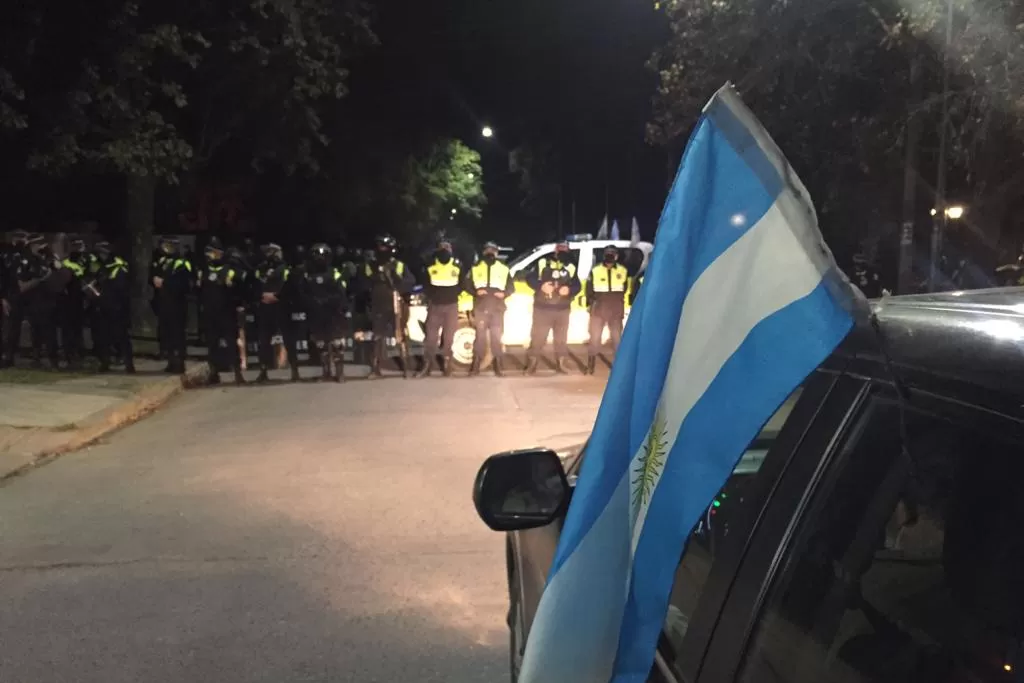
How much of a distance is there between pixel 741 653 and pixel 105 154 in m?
16.2

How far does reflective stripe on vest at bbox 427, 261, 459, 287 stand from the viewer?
543 inches

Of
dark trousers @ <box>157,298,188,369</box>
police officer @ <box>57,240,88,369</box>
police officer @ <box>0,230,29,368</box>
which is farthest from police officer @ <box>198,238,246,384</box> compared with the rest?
police officer @ <box>0,230,29,368</box>

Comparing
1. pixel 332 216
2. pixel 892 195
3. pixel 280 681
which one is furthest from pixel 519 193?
pixel 280 681

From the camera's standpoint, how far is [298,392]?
13.0 meters

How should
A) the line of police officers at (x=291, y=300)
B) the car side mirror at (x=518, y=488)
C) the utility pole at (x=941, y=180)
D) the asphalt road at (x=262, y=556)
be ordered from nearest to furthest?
the car side mirror at (x=518, y=488), the asphalt road at (x=262, y=556), the utility pole at (x=941, y=180), the line of police officers at (x=291, y=300)

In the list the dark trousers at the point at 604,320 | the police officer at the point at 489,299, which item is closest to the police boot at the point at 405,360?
the police officer at the point at 489,299

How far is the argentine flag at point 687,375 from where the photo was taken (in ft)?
4.49

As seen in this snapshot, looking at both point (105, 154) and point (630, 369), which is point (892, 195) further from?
point (630, 369)

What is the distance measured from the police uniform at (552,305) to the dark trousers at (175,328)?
4992mm

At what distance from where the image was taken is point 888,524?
1.63m

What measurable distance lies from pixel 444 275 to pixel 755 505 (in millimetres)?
12078

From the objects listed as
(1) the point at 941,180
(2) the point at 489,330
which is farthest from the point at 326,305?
(1) the point at 941,180

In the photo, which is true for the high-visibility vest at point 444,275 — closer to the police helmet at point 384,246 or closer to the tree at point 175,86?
the police helmet at point 384,246

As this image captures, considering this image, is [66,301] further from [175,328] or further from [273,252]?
[273,252]
